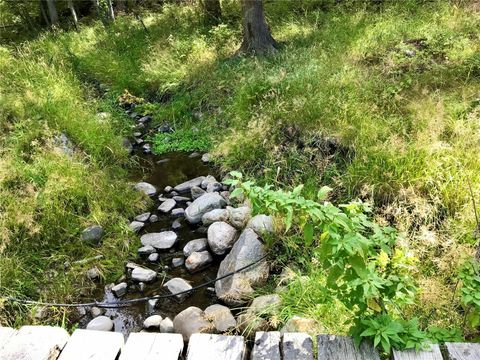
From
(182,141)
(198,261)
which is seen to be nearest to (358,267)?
(198,261)

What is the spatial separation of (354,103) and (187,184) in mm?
2401

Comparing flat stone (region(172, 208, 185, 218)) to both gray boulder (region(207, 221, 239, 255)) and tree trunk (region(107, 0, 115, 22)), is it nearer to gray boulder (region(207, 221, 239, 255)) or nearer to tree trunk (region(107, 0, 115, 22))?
gray boulder (region(207, 221, 239, 255))

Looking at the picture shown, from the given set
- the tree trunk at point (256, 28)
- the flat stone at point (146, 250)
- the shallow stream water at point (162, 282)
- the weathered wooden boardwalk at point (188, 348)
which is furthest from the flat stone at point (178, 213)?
the tree trunk at point (256, 28)

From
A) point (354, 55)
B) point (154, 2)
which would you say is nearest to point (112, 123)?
point (354, 55)

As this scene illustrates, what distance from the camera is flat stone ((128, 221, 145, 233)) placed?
4818 mm

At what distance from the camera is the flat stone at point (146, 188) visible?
5.49m

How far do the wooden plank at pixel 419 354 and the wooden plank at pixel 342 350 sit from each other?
10 cm

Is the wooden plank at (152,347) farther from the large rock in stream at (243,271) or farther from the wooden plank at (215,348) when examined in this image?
the large rock in stream at (243,271)

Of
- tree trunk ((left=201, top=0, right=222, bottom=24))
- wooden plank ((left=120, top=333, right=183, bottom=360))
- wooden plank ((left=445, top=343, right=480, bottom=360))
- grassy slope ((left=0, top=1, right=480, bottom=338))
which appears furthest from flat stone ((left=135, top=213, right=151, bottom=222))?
tree trunk ((left=201, top=0, right=222, bottom=24))

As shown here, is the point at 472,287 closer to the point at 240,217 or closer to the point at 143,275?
the point at 240,217

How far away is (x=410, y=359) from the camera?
6.06ft

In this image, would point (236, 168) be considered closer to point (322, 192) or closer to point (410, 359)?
point (322, 192)

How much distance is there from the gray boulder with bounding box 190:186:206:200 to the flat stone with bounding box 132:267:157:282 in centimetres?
134

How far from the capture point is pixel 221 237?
4297mm
